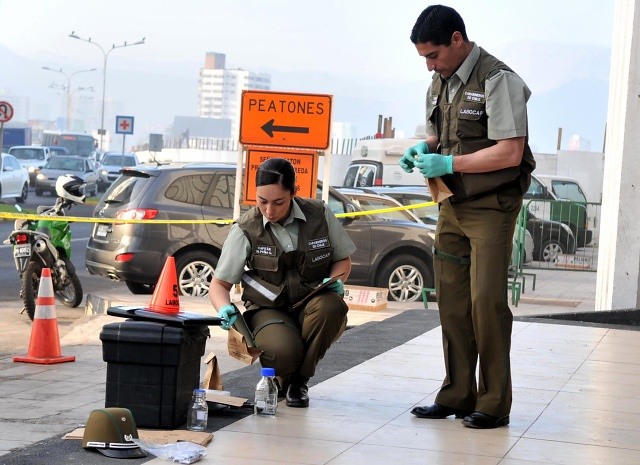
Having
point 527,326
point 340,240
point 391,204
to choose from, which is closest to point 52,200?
point 391,204

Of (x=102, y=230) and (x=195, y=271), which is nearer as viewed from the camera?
(x=195, y=271)

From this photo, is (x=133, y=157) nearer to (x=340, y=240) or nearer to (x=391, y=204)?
(x=391, y=204)

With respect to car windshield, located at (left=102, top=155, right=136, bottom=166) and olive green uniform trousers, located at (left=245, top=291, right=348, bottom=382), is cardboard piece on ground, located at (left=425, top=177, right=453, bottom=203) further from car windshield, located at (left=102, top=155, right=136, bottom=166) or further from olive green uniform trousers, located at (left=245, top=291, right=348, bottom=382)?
car windshield, located at (left=102, top=155, right=136, bottom=166)

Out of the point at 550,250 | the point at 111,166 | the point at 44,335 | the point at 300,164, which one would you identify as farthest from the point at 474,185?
the point at 111,166

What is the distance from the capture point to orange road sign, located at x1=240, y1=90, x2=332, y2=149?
41.4 feet

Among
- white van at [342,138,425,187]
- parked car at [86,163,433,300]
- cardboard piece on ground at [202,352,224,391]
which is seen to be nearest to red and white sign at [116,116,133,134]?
white van at [342,138,425,187]

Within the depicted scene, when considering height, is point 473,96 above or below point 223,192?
above

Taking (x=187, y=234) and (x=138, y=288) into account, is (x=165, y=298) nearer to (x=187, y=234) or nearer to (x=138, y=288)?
(x=187, y=234)

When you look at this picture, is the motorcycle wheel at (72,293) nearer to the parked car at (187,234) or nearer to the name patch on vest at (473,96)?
the parked car at (187,234)

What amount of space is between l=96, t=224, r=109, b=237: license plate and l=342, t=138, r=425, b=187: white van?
44.4 feet

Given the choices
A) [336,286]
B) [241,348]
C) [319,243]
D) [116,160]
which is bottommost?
[241,348]

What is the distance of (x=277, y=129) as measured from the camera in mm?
12766

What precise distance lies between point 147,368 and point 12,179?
32760 mm

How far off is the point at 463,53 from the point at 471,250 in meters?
0.98
